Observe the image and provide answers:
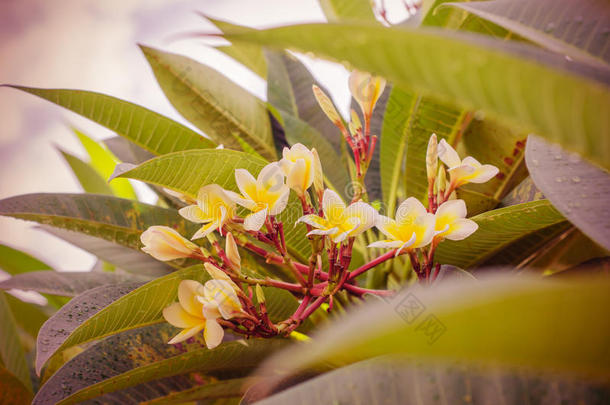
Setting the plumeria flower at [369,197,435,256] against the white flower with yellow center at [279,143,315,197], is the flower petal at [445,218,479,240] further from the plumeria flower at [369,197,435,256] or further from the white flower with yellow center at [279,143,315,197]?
the white flower with yellow center at [279,143,315,197]

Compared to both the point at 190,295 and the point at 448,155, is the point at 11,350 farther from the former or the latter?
the point at 448,155

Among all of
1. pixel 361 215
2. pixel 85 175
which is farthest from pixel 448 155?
pixel 85 175

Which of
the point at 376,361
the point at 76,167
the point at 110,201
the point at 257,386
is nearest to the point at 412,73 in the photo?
the point at 376,361

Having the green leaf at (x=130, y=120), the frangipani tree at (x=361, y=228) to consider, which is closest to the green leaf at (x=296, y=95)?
the frangipani tree at (x=361, y=228)

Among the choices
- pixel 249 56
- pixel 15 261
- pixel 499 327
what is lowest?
pixel 15 261

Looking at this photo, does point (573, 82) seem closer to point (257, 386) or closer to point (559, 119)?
point (559, 119)

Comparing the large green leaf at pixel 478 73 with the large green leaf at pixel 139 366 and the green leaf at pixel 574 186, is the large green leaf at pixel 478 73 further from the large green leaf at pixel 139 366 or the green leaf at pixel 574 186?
the large green leaf at pixel 139 366

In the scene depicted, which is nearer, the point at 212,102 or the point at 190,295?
the point at 190,295
